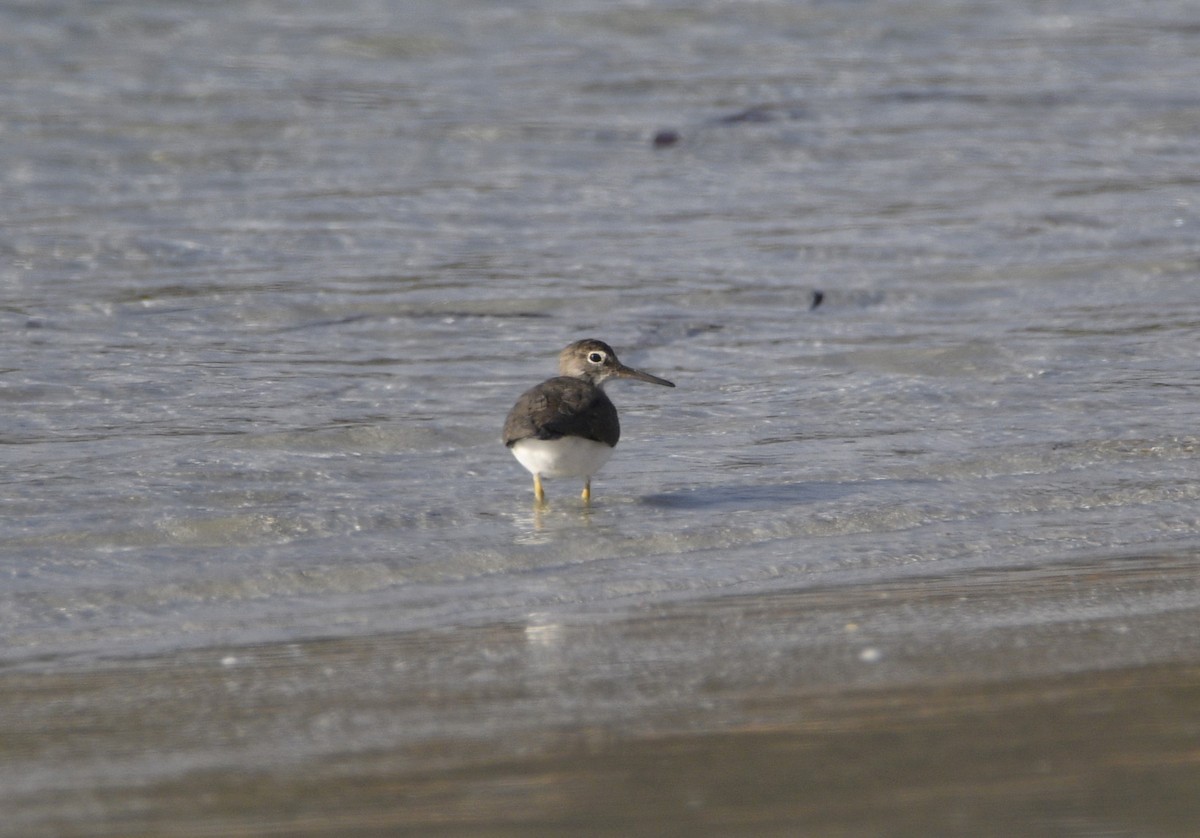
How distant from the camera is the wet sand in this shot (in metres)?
3.70

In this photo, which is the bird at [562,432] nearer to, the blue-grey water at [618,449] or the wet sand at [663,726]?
the blue-grey water at [618,449]

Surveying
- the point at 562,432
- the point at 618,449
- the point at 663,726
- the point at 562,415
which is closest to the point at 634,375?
the point at 618,449

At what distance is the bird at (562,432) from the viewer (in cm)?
666

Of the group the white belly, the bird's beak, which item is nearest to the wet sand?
the white belly

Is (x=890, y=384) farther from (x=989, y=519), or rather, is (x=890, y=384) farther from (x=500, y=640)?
(x=500, y=640)

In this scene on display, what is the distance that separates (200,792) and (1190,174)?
38.5ft

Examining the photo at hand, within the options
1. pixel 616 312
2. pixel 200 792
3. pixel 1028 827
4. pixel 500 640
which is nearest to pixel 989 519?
pixel 500 640

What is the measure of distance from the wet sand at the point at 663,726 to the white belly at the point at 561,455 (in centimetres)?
142

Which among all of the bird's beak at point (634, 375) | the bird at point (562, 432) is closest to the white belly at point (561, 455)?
the bird at point (562, 432)

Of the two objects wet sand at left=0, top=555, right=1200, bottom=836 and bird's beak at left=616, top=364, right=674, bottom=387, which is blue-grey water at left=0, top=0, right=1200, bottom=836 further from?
bird's beak at left=616, top=364, right=674, bottom=387

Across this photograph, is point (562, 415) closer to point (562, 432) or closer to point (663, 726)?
point (562, 432)

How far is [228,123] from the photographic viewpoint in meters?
14.8

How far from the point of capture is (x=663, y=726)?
4.24m

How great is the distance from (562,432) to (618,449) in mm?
1204
